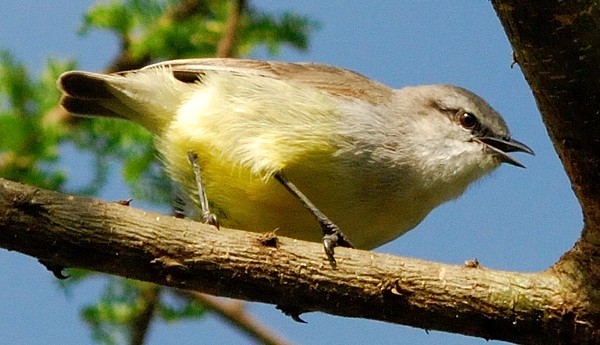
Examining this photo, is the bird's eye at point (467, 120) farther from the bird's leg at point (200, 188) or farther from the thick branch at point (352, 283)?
the thick branch at point (352, 283)

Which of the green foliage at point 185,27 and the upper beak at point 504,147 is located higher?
the green foliage at point 185,27

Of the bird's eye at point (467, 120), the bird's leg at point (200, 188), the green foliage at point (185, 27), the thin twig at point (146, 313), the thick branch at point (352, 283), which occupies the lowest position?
the thick branch at point (352, 283)

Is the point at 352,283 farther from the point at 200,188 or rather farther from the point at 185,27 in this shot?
the point at 185,27

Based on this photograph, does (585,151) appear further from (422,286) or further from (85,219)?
(85,219)

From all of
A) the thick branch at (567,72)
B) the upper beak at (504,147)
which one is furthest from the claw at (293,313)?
the upper beak at (504,147)

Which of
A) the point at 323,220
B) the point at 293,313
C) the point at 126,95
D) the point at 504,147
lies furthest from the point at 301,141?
the point at 504,147

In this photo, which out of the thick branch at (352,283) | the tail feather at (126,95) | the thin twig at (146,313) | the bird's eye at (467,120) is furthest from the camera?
the thin twig at (146,313)

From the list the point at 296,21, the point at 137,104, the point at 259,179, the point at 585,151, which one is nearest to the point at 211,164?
the point at 259,179

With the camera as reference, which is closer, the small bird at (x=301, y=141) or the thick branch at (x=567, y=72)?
the thick branch at (x=567, y=72)
